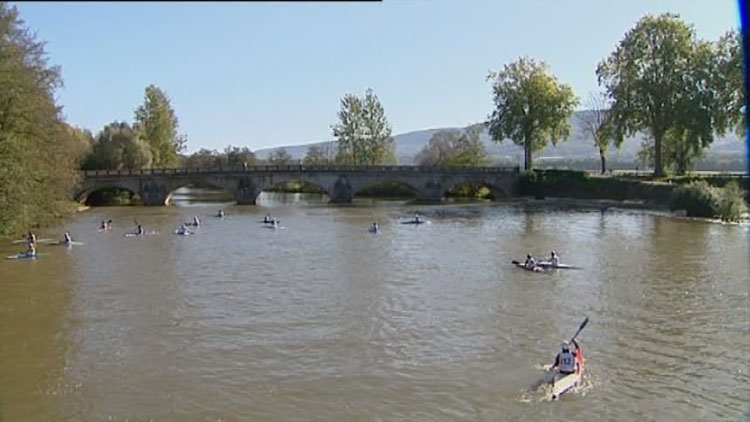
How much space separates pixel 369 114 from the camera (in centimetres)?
10375

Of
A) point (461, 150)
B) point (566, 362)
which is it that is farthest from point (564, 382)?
point (461, 150)

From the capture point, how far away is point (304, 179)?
79.3 meters

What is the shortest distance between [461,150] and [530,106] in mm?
18086

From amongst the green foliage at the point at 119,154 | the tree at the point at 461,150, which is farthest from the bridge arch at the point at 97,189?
the tree at the point at 461,150

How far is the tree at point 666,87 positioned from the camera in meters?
69.4

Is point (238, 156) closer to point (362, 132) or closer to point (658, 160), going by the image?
point (362, 132)

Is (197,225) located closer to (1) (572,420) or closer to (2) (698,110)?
(1) (572,420)

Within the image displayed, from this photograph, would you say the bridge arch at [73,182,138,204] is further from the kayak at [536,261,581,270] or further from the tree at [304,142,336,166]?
the kayak at [536,261,581,270]

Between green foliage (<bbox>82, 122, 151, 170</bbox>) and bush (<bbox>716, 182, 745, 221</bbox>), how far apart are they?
59.5 m

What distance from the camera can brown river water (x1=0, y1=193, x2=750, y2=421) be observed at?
15.5 m

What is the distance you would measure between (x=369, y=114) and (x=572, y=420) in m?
91.2

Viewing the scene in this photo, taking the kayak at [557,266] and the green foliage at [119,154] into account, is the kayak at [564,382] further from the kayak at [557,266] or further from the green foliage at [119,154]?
the green foliage at [119,154]

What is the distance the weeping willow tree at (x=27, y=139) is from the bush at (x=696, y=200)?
44412 mm

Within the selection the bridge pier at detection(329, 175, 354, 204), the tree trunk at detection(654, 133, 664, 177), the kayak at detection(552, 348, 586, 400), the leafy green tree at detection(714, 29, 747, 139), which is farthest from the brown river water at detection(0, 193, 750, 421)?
the bridge pier at detection(329, 175, 354, 204)
